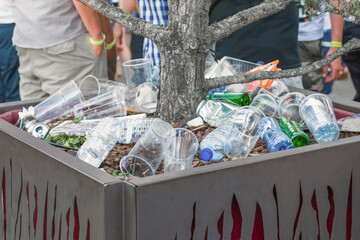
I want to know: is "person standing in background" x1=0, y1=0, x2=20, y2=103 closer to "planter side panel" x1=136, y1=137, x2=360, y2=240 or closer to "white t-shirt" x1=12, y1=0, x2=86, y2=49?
"white t-shirt" x1=12, y1=0, x2=86, y2=49

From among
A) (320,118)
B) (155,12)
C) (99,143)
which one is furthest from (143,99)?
(155,12)

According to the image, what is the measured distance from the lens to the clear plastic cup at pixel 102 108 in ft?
7.30

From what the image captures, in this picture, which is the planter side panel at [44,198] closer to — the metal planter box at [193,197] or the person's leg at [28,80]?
the metal planter box at [193,197]

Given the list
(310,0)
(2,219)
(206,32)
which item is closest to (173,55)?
(206,32)

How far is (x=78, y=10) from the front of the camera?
121 inches

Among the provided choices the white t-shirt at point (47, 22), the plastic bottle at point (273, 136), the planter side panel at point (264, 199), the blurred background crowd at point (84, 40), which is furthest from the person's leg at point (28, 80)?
the planter side panel at point (264, 199)

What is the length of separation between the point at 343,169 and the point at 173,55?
68 centimetres

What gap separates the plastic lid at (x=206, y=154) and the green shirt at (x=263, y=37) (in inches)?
58.2

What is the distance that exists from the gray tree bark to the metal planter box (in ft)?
1.51

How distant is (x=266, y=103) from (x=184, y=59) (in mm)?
370

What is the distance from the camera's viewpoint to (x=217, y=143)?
1.82 meters

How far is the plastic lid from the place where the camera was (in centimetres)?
176

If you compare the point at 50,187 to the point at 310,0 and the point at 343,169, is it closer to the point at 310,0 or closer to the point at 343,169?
the point at 343,169

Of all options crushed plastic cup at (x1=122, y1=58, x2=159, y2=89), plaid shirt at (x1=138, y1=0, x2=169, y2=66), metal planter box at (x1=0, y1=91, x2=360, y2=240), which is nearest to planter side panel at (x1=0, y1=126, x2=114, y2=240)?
metal planter box at (x1=0, y1=91, x2=360, y2=240)
